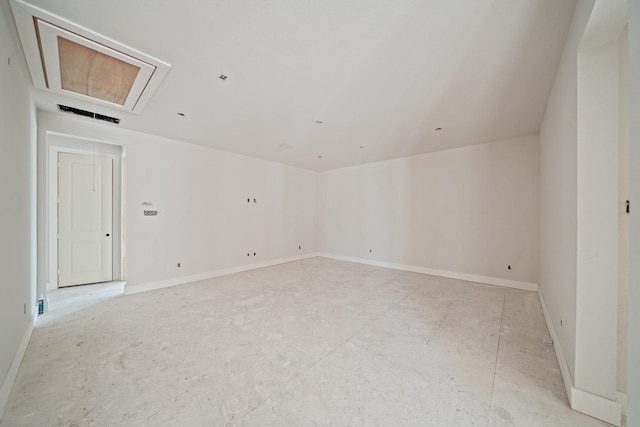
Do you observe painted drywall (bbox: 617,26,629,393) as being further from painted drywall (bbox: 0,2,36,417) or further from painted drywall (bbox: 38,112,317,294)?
painted drywall (bbox: 38,112,317,294)

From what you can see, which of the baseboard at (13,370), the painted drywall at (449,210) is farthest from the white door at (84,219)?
the painted drywall at (449,210)

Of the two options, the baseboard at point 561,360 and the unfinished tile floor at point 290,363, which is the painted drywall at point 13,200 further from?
the baseboard at point 561,360

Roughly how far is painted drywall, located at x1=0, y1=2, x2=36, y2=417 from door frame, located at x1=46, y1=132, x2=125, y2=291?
1.58 m

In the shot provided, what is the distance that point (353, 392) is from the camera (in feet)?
5.73

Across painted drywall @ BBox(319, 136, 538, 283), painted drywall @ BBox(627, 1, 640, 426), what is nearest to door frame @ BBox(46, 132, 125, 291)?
painted drywall @ BBox(319, 136, 538, 283)

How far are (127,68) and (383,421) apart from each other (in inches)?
140

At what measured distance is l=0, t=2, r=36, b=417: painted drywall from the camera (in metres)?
1.72

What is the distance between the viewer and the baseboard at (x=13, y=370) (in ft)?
5.29

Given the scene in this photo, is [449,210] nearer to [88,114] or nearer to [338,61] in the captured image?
[338,61]

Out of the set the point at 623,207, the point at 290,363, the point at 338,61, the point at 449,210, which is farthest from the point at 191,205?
the point at 623,207

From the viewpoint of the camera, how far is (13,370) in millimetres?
1876

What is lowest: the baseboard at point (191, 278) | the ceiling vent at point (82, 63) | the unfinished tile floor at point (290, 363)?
the unfinished tile floor at point (290, 363)

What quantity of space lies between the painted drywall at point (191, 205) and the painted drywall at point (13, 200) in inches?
39.5

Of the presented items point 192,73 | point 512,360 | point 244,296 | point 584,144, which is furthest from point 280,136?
point 512,360
